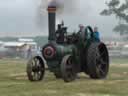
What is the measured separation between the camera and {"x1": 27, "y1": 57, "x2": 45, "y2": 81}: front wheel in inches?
684

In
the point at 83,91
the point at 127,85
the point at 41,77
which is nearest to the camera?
the point at 83,91

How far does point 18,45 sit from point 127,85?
63163 mm

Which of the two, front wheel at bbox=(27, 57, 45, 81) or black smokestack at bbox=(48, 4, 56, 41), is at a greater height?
black smokestack at bbox=(48, 4, 56, 41)

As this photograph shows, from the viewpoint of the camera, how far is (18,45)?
77.9 metres

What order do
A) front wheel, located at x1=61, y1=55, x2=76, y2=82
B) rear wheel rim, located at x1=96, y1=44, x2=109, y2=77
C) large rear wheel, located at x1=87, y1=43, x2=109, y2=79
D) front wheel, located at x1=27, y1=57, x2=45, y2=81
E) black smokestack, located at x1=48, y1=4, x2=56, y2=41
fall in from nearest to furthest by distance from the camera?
1. front wheel, located at x1=61, y1=55, x2=76, y2=82
2. black smokestack, located at x1=48, y1=4, x2=56, y2=41
3. front wheel, located at x1=27, y1=57, x2=45, y2=81
4. large rear wheel, located at x1=87, y1=43, x2=109, y2=79
5. rear wheel rim, located at x1=96, y1=44, x2=109, y2=77

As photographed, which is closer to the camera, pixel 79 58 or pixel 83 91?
pixel 83 91

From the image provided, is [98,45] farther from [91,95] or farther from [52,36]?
[91,95]

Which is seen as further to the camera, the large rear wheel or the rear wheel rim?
the rear wheel rim

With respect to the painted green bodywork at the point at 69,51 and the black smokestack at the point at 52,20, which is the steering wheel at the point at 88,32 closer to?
the painted green bodywork at the point at 69,51

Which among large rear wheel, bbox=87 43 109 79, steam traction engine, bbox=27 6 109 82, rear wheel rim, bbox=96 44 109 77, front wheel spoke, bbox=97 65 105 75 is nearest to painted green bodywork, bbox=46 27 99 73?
steam traction engine, bbox=27 6 109 82

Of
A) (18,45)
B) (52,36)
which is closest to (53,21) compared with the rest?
(52,36)

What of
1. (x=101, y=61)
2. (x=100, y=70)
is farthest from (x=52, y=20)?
(x=100, y=70)

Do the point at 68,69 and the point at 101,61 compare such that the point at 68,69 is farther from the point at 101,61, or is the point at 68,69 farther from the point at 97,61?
the point at 101,61

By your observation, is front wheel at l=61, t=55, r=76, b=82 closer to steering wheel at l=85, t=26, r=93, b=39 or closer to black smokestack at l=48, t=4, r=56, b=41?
black smokestack at l=48, t=4, r=56, b=41
